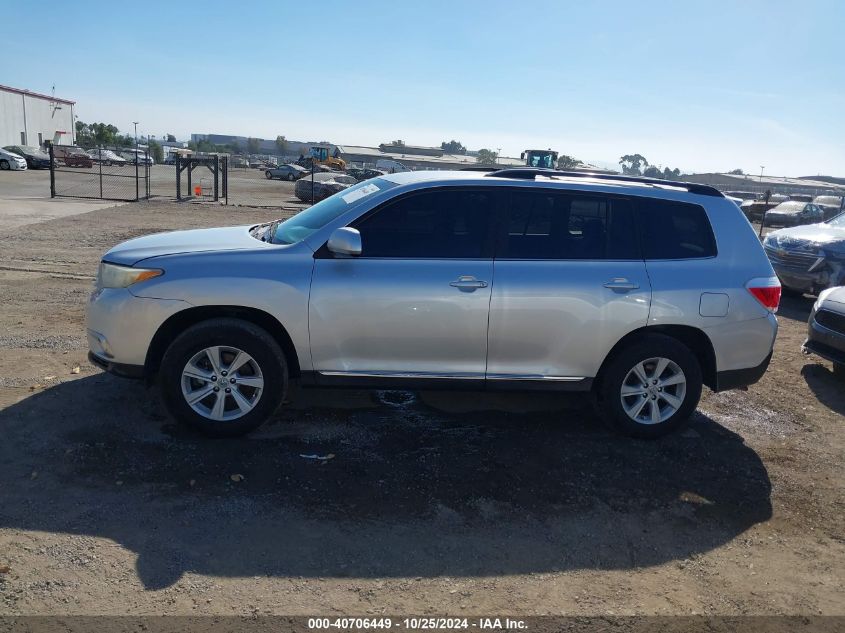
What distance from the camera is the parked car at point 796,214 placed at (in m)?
28.8

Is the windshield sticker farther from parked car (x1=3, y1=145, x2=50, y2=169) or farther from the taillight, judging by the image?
parked car (x1=3, y1=145, x2=50, y2=169)

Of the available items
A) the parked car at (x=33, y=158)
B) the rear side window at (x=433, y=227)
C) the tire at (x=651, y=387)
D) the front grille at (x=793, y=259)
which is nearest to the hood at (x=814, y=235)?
the front grille at (x=793, y=259)

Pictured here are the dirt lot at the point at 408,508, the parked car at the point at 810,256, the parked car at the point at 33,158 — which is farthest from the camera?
the parked car at the point at 33,158

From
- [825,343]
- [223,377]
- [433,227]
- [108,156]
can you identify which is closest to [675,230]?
[433,227]

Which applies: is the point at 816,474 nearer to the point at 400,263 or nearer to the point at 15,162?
the point at 400,263

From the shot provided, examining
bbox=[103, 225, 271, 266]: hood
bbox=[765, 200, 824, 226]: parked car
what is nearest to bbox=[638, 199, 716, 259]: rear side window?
bbox=[103, 225, 271, 266]: hood

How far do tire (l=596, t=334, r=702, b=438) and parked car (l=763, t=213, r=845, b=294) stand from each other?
6.44 meters

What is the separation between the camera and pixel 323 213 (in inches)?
196

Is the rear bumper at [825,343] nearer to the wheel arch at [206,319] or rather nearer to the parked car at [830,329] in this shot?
the parked car at [830,329]

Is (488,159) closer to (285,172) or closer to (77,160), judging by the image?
(285,172)

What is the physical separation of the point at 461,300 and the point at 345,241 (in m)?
0.88

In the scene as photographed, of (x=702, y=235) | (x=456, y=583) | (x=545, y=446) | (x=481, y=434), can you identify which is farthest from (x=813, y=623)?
(x=702, y=235)

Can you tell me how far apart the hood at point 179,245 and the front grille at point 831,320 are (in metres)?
5.57

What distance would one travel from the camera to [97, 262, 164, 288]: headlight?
4430 mm
